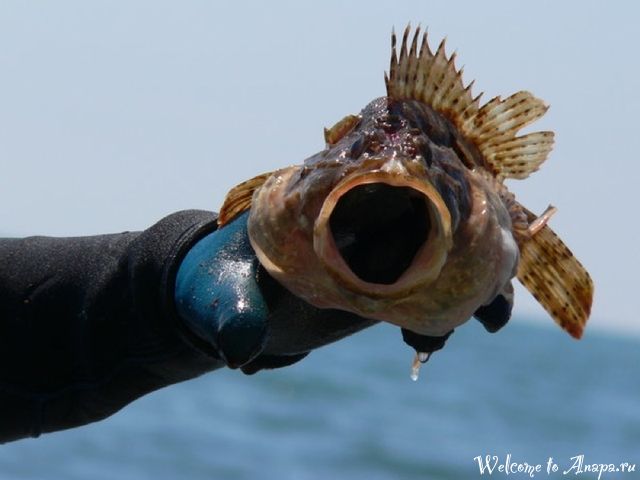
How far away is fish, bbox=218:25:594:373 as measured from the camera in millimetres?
2379

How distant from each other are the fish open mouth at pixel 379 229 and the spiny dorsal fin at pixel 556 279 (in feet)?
2.00

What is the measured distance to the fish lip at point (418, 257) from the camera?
2.35m

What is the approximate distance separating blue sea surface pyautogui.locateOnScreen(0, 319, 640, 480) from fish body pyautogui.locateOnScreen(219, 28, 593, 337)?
1106 cm

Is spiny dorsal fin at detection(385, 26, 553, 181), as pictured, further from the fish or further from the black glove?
the black glove

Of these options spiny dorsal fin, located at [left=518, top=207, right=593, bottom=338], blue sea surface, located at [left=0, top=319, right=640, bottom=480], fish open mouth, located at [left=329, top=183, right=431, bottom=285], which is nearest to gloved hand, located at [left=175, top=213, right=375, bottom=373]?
fish open mouth, located at [left=329, top=183, right=431, bottom=285]

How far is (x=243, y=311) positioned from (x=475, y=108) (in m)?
0.79

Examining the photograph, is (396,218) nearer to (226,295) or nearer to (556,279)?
(226,295)

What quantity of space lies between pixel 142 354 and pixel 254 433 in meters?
16.7

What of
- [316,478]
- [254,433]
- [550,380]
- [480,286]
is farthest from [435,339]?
[550,380]

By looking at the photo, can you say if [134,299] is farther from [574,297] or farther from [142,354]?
[574,297]

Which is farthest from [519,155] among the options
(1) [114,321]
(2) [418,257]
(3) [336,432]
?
(3) [336,432]

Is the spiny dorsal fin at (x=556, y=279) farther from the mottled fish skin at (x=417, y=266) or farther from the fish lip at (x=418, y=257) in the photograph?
the fish lip at (x=418, y=257)

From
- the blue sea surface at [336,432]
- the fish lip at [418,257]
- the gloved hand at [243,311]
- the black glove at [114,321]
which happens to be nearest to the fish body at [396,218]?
the fish lip at [418,257]

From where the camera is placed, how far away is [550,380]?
44.0m
